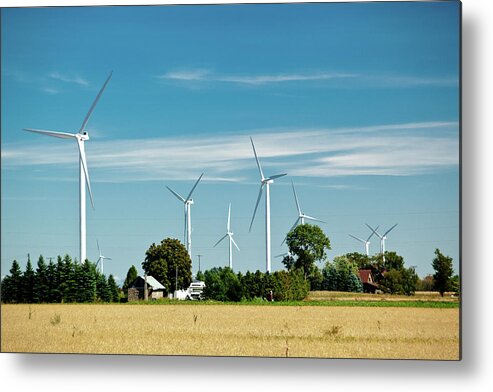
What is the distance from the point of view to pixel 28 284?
11.3 meters

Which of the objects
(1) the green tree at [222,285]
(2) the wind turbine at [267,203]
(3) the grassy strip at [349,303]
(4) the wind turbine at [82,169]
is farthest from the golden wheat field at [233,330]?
(4) the wind turbine at [82,169]

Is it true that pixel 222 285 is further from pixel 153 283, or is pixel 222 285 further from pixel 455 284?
pixel 455 284

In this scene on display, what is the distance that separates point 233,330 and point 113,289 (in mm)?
1602

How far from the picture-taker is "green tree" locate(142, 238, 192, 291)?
11.4m

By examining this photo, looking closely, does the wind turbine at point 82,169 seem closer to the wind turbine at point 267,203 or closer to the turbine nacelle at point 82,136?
the turbine nacelle at point 82,136

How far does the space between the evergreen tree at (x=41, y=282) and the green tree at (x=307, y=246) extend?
294 centimetres

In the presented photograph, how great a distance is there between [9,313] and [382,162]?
4.66m

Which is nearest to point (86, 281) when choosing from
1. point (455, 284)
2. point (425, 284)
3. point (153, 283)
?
point (153, 283)

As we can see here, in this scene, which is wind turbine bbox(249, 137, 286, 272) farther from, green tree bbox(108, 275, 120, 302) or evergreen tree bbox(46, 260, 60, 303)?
evergreen tree bbox(46, 260, 60, 303)

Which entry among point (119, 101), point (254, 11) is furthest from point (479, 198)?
point (119, 101)

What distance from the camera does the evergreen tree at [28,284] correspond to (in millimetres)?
11320

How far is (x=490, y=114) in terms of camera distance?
10.0 m

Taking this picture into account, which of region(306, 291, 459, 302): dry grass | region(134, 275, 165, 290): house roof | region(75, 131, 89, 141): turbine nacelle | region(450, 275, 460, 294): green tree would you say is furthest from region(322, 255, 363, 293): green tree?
region(75, 131, 89, 141): turbine nacelle

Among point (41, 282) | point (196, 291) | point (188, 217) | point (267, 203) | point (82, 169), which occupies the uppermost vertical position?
point (82, 169)
